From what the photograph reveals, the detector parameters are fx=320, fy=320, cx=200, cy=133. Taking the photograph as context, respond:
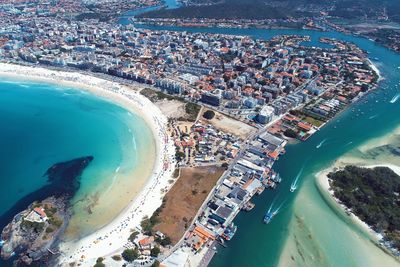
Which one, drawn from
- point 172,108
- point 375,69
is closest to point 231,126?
point 172,108

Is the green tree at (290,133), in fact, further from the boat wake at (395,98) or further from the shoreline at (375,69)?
the shoreline at (375,69)

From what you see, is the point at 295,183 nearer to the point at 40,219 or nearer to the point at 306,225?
the point at 306,225

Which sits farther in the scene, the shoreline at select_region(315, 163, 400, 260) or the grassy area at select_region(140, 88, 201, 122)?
the grassy area at select_region(140, 88, 201, 122)

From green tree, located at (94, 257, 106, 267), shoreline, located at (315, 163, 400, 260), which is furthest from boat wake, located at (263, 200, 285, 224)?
green tree, located at (94, 257, 106, 267)

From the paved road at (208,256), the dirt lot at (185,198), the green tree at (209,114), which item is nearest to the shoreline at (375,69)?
the green tree at (209,114)

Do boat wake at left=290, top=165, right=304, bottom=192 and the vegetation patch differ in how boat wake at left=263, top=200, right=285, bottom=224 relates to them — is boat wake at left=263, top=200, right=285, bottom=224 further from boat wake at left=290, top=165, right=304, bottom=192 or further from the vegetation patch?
the vegetation patch

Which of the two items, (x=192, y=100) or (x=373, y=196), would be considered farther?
(x=192, y=100)
